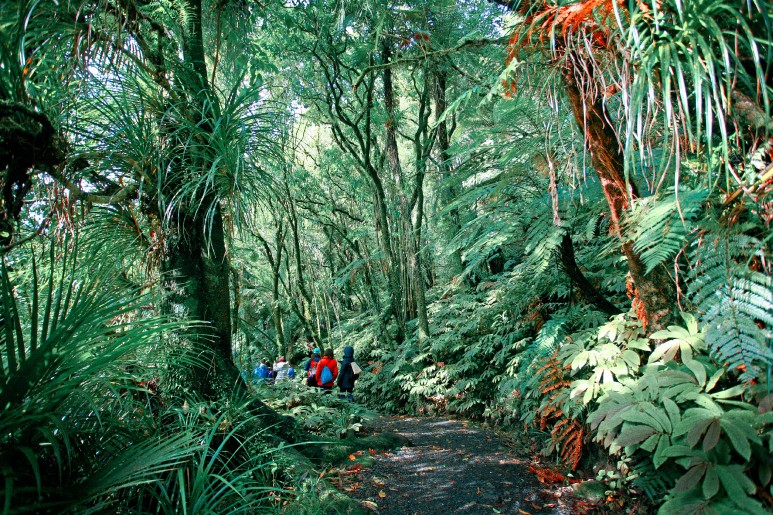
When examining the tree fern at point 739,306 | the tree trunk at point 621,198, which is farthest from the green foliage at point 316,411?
the tree fern at point 739,306

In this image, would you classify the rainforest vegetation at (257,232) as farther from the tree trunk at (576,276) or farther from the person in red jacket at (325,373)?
the person in red jacket at (325,373)

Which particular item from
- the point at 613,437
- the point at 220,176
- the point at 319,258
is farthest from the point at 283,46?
the point at 319,258

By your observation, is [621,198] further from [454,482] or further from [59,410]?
[59,410]

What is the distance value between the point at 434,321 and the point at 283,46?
7.25 meters

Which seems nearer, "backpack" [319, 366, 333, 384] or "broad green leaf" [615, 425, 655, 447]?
"broad green leaf" [615, 425, 655, 447]

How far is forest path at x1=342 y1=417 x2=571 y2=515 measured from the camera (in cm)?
388

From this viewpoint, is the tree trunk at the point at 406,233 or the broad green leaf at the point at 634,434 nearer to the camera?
the broad green leaf at the point at 634,434

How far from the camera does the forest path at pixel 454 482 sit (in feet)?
12.7

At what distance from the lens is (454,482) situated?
4434mm

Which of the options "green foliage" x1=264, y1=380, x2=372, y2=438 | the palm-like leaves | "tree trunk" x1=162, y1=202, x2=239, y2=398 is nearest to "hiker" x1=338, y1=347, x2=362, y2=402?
"green foliage" x1=264, y1=380, x2=372, y2=438

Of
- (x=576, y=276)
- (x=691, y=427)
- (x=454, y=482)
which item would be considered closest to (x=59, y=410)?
(x=691, y=427)

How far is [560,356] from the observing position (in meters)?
4.24

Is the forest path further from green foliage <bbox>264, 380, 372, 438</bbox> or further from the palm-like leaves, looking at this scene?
the palm-like leaves

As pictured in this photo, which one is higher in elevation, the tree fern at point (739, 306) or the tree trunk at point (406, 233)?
the tree trunk at point (406, 233)
